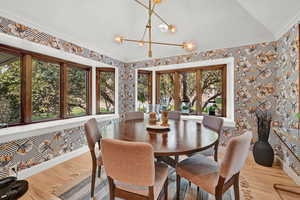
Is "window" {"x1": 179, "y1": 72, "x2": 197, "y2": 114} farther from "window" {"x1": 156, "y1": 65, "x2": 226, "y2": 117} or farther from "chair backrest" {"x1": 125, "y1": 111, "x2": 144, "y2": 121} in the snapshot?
"chair backrest" {"x1": 125, "y1": 111, "x2": 144, "y2": 121}

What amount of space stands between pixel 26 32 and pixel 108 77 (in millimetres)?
1868

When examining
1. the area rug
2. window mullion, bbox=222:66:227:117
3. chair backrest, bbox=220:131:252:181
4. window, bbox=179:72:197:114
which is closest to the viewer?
chair backrest, bbox=220:131:252:181

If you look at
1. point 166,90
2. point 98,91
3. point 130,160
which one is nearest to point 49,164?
point 98,91

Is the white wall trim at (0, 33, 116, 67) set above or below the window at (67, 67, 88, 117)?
above

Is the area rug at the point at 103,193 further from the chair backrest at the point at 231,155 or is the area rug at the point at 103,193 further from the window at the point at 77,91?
the window at the point at 77,91

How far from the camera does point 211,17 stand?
255 centimetres

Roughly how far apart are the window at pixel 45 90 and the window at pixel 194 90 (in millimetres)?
2321

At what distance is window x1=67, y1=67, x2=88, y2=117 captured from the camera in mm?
3023

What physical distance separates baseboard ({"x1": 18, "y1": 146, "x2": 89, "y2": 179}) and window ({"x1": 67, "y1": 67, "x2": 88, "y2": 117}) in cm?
82

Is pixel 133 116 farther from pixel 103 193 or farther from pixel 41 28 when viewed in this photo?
pixel 41 28

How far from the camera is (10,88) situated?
7.02 feet

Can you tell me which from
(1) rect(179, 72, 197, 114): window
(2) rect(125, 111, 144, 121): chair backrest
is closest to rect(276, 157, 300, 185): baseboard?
(1) rect(179, 72, 197, 114): window

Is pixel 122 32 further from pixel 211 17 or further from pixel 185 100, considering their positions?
pixel 185 100

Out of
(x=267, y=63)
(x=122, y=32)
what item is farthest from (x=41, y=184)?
(x=267, y=63)
